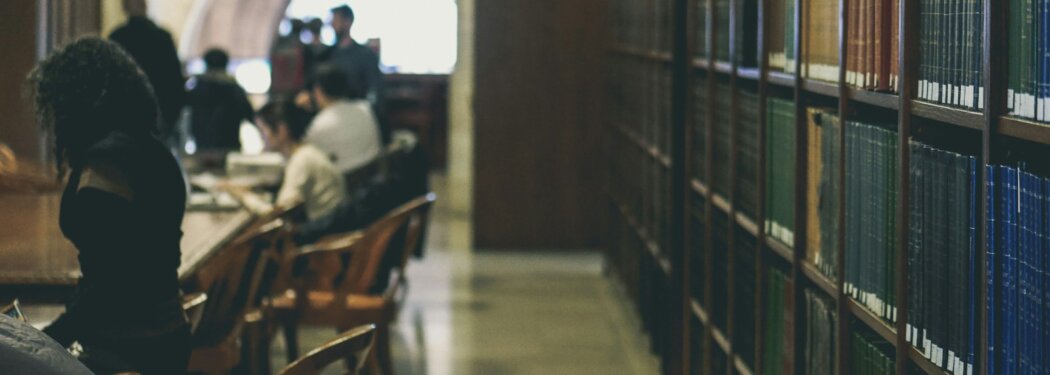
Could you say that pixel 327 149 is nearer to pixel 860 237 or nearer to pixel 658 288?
pixel 658 288

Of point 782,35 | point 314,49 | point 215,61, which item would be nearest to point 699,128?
point 782,35

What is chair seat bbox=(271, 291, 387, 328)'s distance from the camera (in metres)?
5.21

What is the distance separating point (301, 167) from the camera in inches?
243

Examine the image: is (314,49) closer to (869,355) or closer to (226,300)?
(226,300)

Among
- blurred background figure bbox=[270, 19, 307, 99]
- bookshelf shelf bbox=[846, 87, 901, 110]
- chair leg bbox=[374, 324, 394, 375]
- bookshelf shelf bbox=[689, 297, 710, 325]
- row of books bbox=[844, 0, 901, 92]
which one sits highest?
row of books bbox=[844, 0, 901, 92]

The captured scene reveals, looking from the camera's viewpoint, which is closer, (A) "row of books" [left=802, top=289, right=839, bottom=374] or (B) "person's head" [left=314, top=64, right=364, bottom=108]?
(A) "row of books" [left=802, top=289, right=839, bottom=374]

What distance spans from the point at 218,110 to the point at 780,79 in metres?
5.66

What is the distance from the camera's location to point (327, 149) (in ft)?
24.6

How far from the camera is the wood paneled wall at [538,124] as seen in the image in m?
8.90

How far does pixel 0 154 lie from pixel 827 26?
4426 mm

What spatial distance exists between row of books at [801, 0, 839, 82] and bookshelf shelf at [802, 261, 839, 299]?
0.40 metres

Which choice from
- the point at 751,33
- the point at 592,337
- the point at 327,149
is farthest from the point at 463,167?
the point at 751,33

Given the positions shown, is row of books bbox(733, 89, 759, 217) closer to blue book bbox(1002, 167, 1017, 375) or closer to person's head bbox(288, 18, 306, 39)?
blue book bbox(1002, 167, 1017, 375)

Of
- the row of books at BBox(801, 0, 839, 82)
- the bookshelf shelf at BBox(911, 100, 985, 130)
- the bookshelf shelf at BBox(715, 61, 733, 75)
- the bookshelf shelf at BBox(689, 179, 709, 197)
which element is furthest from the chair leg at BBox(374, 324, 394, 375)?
the bookshelf shelf at BBox(911, 100, 985, 130)
